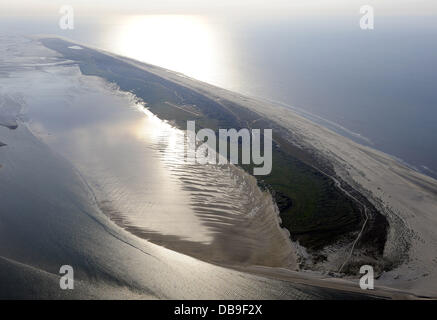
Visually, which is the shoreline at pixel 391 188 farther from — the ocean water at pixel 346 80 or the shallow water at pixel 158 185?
the shallow water at pixel 158 185

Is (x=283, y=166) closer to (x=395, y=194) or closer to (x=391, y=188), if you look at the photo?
(x=391, y=188)

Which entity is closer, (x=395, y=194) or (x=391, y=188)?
(x=395, y=194)

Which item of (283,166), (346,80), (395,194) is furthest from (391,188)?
(346,80)

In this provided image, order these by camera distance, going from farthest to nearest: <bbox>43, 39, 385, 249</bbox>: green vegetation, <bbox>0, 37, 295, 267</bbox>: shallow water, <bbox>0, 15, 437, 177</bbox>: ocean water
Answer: <bbox>0, 15, 437, 177</bbox>: ocean water < <bbox>43, 39, 385, 249</bbox>: green vegetation < <bbox>0, 37, 295, 267</bbox>: shallow water

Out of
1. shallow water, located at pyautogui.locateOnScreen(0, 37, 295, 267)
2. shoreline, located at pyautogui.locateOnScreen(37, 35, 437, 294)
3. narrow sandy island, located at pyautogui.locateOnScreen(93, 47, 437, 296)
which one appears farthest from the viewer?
shallow water, located at pyautogui.locateOnScreen(0, 37, 295, 267)

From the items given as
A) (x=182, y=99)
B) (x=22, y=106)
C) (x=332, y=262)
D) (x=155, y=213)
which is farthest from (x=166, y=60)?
(x=332, y=262)

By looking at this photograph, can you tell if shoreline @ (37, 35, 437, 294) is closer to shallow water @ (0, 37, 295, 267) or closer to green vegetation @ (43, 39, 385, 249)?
green vegetation @ (43, 39, 385, 249)

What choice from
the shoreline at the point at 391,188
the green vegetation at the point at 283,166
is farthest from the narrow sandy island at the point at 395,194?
the green vegetation at the point at 283,166

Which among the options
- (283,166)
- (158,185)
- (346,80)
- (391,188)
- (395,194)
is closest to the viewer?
(158,185)

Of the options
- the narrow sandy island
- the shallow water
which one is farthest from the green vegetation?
the narrow sandy island

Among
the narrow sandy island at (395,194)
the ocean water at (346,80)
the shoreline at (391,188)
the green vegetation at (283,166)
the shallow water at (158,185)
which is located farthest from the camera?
the ocean water at (346,80)

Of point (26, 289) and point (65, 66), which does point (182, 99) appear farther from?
point (26, 289)
